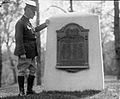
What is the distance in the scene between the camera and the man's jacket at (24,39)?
672 cm

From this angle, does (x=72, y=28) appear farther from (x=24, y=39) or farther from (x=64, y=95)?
(x=64, y=95)

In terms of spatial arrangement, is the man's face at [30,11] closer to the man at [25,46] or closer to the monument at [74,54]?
the man at [25,46]

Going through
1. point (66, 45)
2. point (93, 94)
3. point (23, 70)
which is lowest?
point (93, 94)

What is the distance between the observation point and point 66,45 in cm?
816

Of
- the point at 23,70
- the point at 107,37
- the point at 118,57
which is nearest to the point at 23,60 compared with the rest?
the point at 23,70

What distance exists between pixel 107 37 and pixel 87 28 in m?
33.6

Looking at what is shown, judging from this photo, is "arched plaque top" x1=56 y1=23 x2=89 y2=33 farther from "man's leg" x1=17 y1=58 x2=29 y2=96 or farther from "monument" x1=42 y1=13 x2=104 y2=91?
"man's leg" x1=17 y1=58 x2=29 y2=96

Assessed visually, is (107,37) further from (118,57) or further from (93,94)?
(93,94)

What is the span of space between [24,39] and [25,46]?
183mm

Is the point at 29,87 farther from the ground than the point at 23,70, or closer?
closer

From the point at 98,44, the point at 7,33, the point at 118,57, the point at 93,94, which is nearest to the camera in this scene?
the point at 93,94

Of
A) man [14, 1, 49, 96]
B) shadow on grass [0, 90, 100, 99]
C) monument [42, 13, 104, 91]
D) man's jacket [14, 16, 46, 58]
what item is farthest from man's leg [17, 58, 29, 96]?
monument [42, 13, 104, 91]

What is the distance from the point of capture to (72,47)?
8141 millimetres

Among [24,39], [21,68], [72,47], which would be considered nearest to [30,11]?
[24,39]
